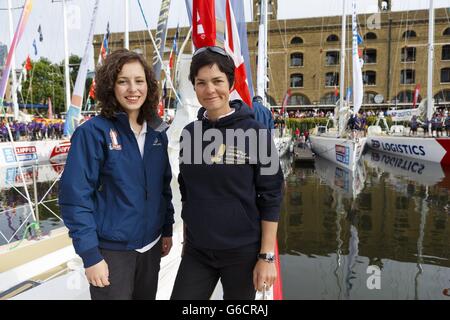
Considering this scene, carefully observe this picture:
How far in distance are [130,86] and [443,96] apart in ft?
172

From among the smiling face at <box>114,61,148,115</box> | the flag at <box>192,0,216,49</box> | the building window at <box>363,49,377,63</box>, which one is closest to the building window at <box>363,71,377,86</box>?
the building window at <box>363,49,377,63</box>

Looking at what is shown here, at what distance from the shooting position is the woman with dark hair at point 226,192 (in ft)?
6.50

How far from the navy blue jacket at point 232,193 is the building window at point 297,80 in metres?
50.6

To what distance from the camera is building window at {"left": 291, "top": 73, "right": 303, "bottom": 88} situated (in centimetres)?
5063

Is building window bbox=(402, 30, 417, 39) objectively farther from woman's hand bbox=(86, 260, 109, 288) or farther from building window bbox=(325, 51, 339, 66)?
woman's hand bbox=(86, 260, 109, 288)

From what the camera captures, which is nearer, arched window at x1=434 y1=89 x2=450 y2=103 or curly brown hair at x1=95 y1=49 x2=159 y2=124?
curly brown hair at x1=95 y1=49 x2=159 y2=124

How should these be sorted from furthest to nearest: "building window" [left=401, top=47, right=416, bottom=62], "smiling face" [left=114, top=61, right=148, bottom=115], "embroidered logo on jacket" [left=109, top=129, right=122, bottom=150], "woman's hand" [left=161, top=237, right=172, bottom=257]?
"building window" [left=401, top=47, right=416, bottom=62] → "woman's hand" [left=161, top=237, right=172, bottom=257] → "smiling face" [left=114, top=61, right=148, bottom=115] → "embroidered logo on jacket" [left=109, top=129, right=122, bottom=150]

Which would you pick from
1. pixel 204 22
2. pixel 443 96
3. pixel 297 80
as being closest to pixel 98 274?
pixel 204 22

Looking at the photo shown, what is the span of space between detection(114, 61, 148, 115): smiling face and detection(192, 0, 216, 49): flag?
5.62 feet

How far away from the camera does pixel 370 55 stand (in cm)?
4947

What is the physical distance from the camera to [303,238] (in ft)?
26.6

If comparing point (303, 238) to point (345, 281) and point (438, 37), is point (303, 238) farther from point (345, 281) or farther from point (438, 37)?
point (438, 37)

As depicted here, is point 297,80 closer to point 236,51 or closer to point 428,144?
point 428,144
